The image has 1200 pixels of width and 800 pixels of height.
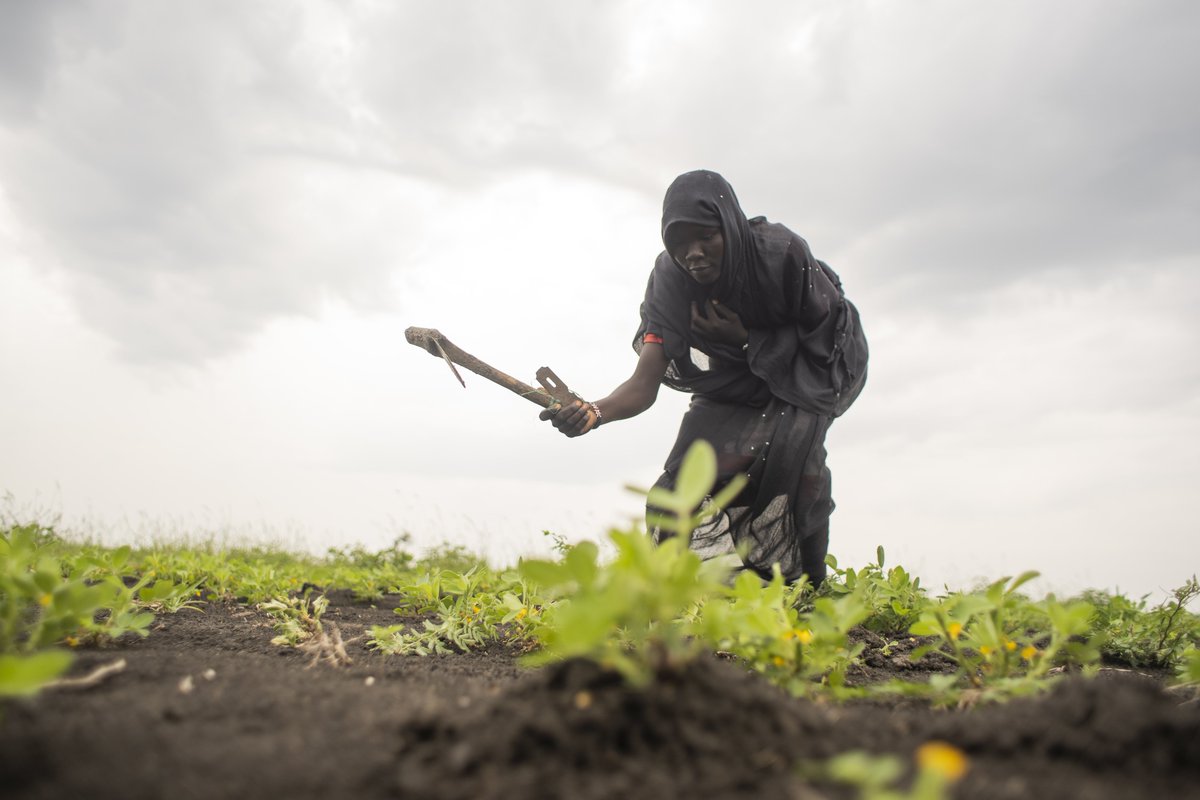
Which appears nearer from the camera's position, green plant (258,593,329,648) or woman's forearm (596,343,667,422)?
green plant (258,593,329,648)

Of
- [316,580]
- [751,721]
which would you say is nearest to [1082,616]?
[751,721]

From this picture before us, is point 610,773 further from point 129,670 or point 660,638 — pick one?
point 129,670

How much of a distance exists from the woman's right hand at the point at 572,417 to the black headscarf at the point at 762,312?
2.21 feet

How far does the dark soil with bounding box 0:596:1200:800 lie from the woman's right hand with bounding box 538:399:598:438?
2.92 metres

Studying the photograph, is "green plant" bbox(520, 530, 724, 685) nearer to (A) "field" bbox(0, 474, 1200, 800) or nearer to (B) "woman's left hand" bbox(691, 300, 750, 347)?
(A) "field" bbox(0, 474, 1200, 800)

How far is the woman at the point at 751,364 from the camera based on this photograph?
4.34 m

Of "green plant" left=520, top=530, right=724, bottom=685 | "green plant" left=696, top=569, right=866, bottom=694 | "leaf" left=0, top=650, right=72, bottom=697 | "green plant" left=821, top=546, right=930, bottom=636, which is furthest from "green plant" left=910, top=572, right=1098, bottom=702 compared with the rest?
"leaf" left=0, top=650, right=72, bottom=697

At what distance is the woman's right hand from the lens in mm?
4254

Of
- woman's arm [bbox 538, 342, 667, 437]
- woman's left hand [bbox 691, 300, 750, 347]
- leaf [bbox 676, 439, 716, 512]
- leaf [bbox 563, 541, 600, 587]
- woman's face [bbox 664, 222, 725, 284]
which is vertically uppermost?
woman's face [bbox 664, 222, 725, 284]

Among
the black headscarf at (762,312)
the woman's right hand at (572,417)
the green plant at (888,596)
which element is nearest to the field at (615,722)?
the green plant at (888,596)

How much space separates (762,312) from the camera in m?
4.57

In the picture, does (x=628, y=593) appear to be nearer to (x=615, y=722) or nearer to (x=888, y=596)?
(x=615, y=722)

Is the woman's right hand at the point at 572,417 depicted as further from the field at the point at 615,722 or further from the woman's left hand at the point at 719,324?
the field at the point at 615,722

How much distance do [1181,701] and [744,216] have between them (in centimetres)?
329
